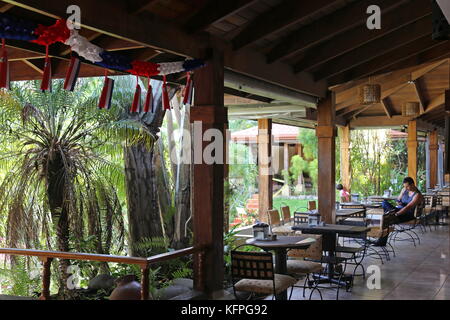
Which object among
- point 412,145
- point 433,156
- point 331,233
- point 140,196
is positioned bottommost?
point 331,233

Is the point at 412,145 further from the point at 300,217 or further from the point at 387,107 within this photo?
the point at 300,217

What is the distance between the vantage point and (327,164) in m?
8.41

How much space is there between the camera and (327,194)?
27.3 feet

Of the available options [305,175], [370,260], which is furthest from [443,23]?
[305,175]

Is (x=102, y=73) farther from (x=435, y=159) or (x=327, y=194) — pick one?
(x=435, y=159)

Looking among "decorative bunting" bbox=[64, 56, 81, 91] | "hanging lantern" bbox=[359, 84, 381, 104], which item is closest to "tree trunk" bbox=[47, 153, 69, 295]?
"decorative bunting" bbox=[64, 56, 81, 91]

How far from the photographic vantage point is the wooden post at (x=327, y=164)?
8.32 m

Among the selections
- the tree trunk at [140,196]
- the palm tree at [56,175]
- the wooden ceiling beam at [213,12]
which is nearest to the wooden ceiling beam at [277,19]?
the wooden ceiling beam at [213,12]

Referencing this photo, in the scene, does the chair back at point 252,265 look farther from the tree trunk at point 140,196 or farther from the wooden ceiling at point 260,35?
the tree trunk at point 140,196

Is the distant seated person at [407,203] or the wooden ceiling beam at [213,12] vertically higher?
the wooden ceiling beam at [213,12]

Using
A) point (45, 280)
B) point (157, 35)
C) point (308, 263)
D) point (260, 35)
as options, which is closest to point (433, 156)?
point (308, 263)

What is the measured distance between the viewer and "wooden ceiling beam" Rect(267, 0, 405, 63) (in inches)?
242

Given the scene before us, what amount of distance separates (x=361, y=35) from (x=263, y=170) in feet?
14.9
